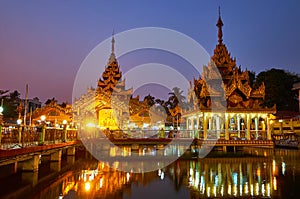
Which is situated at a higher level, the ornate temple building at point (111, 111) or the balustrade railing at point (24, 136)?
the ornate temple building at point (111, 111)

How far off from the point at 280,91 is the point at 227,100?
30975mm

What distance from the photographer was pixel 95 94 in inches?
994

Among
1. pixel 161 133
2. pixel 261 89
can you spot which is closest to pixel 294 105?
pixel 261 89

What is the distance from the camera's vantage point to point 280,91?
156 ft

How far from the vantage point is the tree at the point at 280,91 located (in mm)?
47500

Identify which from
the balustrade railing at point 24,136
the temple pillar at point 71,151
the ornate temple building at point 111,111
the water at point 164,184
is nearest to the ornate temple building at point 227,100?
the ornate temple building at point 111,111

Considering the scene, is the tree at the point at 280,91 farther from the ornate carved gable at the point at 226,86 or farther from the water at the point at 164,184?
the water at the point at 164,184

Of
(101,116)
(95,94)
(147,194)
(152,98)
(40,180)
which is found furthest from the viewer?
(152,98)

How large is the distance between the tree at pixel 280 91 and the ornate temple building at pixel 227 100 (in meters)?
26.7

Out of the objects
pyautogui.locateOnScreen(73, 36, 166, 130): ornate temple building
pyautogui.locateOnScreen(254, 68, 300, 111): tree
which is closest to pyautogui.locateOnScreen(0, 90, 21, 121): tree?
pyautogui.locateOnScreen(73, 36, 166, 130): ornate temple building

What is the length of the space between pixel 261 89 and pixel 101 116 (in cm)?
1632

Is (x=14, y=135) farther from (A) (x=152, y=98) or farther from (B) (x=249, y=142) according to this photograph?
(A) (x=152, y=98)

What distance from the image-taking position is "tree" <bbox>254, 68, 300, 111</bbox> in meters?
47.5

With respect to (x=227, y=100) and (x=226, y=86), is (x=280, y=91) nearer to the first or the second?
(x=226, y=86)
